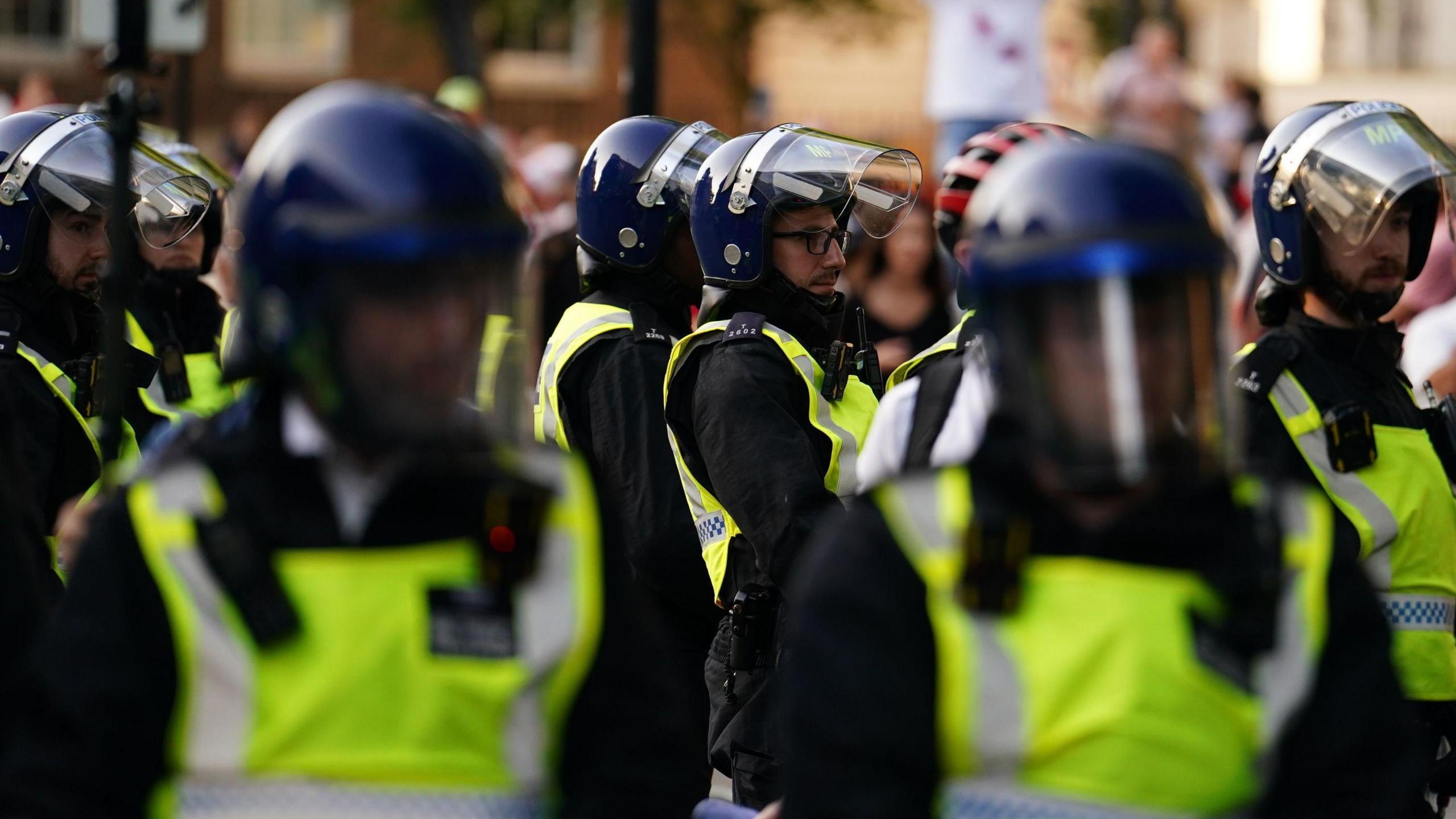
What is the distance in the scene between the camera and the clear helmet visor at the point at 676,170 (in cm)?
512

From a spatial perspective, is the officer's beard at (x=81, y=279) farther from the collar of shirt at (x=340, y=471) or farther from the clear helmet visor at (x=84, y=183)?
the collar of shirt at (x=340, y=471)

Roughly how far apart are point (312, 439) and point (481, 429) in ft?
0.65

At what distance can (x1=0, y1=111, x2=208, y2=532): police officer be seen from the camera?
14.4 ft

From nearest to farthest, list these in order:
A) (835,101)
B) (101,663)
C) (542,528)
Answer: (101,663) → (542,528) → (835,101)

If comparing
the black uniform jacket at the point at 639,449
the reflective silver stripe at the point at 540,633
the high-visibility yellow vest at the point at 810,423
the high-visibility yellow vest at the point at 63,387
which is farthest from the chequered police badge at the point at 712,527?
the reflective silver stripe at the point at 540,633

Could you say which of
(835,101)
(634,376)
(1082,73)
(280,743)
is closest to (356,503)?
(280,743)

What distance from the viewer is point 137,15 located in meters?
5.31

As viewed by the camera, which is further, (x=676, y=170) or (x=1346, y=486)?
(x=676, y=170)

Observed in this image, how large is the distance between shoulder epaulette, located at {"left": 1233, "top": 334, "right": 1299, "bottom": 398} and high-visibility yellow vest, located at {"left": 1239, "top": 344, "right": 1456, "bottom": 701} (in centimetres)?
2

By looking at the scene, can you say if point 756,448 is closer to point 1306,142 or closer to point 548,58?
point 1306,142

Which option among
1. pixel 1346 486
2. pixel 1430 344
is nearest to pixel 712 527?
pixel 1346 486

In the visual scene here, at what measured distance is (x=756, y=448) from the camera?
13.5 feet

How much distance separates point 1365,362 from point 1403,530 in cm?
34

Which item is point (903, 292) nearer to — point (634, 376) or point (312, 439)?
point (634, 376)
